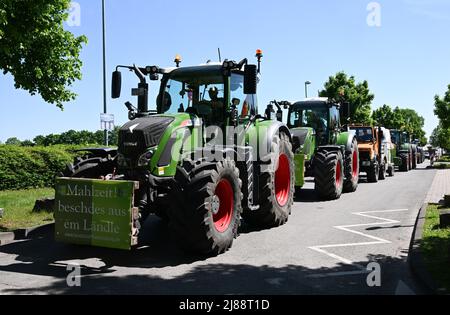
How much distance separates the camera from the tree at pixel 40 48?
8.87m

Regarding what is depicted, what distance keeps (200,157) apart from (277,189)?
3092mm

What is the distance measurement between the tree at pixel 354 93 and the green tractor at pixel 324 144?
83.0 ft

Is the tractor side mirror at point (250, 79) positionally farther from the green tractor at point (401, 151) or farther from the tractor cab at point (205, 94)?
the green tractor at point (401, 151)

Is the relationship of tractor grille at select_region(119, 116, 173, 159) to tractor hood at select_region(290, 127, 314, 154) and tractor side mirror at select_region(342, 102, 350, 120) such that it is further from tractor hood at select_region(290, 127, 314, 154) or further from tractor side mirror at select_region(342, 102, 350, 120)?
tractor side mirror at select_region(342, 102, 350, 120)

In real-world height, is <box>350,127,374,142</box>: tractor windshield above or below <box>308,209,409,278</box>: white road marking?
above

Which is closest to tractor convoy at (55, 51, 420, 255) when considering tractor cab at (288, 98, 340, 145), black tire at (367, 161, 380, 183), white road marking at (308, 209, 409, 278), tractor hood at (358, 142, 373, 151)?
white road marking at (308, 209, 409, 278)

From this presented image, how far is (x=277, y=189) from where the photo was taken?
31.6 ft

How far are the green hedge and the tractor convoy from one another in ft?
26.1

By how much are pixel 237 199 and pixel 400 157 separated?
22387 mm

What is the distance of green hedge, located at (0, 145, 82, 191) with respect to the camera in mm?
14531

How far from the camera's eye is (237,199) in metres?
7.07

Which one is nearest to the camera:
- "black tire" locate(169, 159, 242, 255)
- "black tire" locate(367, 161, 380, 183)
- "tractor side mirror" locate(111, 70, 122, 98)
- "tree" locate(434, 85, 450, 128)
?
"black tire" locate(169, 159, 242, 255)

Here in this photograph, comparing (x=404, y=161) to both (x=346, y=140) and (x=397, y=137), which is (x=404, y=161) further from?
(x=346, y=140)
